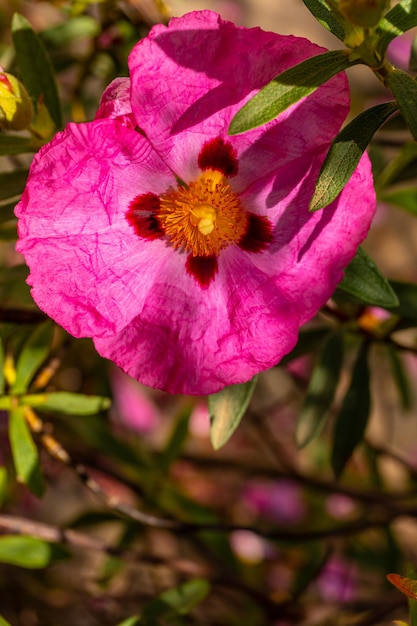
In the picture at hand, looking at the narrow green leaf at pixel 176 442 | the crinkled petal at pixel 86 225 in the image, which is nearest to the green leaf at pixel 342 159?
the crinkled petal at pixel 86 225

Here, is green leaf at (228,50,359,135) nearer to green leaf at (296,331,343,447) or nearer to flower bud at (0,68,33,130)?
flower bud at (0,68,33,130)

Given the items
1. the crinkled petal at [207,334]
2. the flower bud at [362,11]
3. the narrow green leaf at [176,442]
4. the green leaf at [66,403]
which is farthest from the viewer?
the narrow green leaf at [176,442]

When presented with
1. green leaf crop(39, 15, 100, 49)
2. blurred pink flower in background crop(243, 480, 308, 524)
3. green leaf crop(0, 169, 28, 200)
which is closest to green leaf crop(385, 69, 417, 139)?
green leaf crop(0, 169, 28, 200)

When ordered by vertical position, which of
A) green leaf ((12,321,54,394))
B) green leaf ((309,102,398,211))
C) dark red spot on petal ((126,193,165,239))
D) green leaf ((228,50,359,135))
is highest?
green leaf ((228,50,359,135))

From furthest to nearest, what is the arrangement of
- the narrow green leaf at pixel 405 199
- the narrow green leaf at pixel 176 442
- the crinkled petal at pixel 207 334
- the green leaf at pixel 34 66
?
the narrow green leaf at pixel 176 442, the narrow green leaf at pixel 405 199, the green leaf at pixel 34 66, the crinkled petal at pixel 207 334

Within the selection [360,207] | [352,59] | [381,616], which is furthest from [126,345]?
[381,616]

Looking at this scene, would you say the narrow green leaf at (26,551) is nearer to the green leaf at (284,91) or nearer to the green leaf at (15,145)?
the green leaf at (15,145)

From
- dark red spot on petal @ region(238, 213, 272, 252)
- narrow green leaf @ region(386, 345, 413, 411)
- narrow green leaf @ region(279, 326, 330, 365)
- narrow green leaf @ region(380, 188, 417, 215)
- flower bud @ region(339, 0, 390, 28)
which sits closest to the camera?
flower bud @ region(339, 0, 390, 28)
